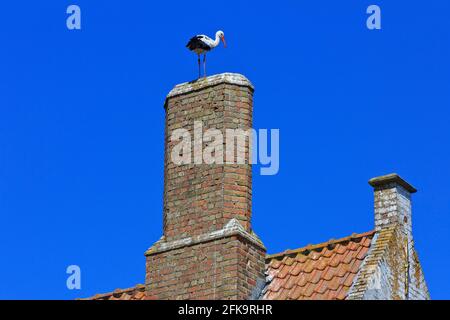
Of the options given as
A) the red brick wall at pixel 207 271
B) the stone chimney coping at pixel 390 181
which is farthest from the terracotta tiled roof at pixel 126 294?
the stone chimney coping at pixel 390 181

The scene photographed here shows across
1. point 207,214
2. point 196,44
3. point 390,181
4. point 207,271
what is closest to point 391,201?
point 390,181

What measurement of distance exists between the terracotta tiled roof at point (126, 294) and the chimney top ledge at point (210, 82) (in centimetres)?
364

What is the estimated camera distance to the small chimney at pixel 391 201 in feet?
87.2

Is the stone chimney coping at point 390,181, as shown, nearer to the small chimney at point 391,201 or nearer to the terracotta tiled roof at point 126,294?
the small chimney at point 391,201

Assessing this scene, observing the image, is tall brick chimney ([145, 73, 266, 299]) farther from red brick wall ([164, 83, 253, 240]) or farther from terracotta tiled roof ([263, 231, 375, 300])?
terracotta tiled roof ([263, 231, 375, 300])

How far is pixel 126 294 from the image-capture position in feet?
94.1

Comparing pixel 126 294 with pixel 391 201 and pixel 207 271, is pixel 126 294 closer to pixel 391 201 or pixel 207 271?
pixel 207 271

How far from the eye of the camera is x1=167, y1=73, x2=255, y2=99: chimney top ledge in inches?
1101

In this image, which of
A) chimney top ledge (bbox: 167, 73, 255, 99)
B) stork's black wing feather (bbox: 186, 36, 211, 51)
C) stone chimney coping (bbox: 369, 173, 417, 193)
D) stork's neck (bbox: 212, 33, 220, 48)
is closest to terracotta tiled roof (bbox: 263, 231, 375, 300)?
stone chimney coping (bbox: 369, 173, 417, 193)

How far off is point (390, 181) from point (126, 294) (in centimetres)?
554
